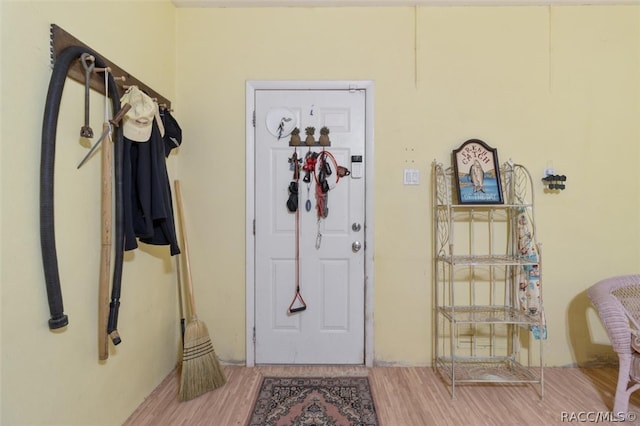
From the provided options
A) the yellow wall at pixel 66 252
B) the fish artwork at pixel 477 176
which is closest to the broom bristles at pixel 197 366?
Answer: the yellow wall at pixel 66 252

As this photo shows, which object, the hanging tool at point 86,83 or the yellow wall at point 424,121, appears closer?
the hanging tool at point 86,83

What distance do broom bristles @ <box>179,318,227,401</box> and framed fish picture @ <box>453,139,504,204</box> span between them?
6.34 feet

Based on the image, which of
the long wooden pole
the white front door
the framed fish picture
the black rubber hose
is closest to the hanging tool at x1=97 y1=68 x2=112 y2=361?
the long wooden pole

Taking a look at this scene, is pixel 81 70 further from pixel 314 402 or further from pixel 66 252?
pixel 314 402

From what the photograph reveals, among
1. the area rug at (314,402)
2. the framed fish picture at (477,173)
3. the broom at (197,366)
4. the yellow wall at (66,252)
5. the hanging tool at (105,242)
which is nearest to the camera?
the yellow wall at (66,252)

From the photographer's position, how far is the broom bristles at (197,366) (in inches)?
75.2

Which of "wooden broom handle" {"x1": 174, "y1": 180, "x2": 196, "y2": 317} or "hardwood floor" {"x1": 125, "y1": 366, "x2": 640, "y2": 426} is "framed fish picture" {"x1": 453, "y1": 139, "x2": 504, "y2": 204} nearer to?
"hardwood floor" {"x1": 125, "y1": 366, "x2": 640, "y2": 426}

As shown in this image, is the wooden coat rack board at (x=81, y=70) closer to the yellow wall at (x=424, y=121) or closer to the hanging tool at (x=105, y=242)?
the hanging tool at (x=105, y=242)

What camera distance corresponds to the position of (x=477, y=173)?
214 cm

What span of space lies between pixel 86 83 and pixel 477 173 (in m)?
2.26

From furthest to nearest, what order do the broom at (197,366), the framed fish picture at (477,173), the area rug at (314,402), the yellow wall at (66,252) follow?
the framed fish picture at (477,173), the broom at (197,366), the area rug at (314,402), the yellow wall at (66,252)

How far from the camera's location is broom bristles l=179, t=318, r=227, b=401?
1910 mm

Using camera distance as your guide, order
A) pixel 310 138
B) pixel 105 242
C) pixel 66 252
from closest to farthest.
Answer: pixel 66 252 → pixel 105 242 → pixel 310 138

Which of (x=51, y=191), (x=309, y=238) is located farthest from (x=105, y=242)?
(x=309, y=238)
